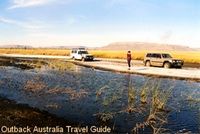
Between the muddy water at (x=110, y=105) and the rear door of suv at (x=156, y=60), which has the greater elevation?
the rear door of suv at (x=156, y=60)

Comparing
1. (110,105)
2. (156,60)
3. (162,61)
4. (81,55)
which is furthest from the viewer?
(81,55)

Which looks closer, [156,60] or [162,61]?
[162,61]

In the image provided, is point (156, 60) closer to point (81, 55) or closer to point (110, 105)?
point (81, 55)

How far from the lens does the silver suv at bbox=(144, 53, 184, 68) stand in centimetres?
3788

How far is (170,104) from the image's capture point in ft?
51.2

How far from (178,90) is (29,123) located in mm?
11231

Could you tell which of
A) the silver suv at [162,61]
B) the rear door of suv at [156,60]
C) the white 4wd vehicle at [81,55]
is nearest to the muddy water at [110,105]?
the silver suv at [162,61]

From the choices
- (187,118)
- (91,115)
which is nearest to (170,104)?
(187,118)

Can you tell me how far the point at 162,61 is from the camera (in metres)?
38.7

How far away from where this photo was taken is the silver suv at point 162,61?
1491 inches

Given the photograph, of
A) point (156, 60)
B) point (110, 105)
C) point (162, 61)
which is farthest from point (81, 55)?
point (110, 105)

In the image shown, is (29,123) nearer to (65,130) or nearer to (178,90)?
(65,130)

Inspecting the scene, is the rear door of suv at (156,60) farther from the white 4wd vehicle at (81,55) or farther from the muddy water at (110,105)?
the muddy water at (110,105)

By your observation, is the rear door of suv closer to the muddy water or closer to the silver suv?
the silver suv
